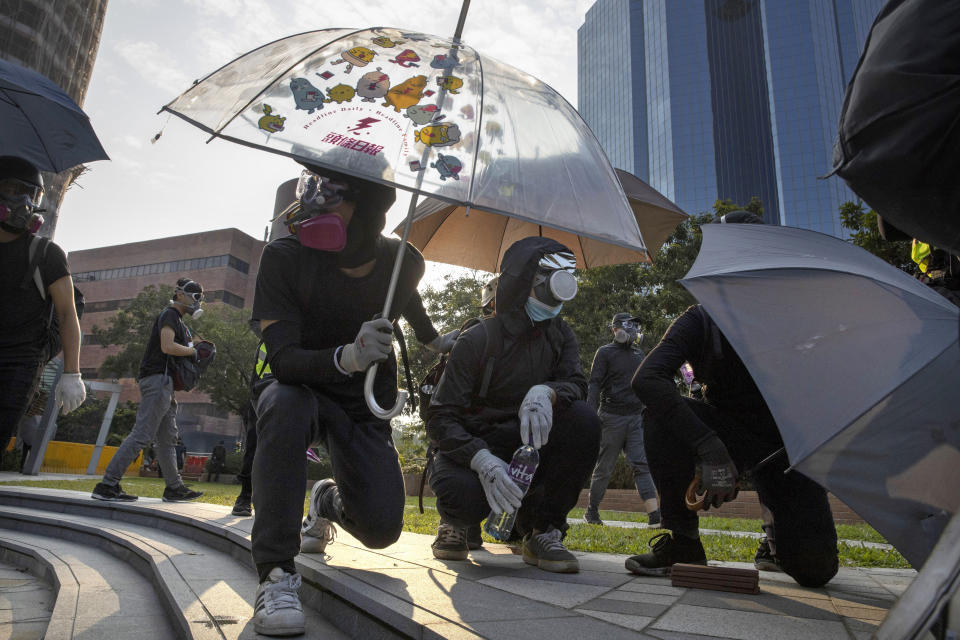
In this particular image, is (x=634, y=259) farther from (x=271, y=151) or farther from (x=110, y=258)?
(x=110, y=258)

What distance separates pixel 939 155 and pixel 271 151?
6.63ft

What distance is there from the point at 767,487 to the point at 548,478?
40.3 inches

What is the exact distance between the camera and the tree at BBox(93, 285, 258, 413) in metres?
→ 29.9

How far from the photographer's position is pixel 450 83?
8.73ft

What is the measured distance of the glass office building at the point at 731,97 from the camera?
6962 centimetres

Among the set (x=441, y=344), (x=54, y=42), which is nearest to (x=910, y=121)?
(x=441, y=344)

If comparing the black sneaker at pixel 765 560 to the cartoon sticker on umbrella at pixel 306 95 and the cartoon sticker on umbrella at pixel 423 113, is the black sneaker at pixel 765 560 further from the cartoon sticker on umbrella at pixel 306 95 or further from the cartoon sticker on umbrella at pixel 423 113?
the cartoon sticker on umbrella at pixel 306 95

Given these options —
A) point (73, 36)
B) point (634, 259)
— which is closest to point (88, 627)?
point (634, 259)

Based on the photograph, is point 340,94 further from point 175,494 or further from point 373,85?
point 175,494

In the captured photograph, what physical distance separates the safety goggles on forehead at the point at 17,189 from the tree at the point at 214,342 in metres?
26.8

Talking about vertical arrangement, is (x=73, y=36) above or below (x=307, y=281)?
above

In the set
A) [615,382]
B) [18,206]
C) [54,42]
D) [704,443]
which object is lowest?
[704,443]

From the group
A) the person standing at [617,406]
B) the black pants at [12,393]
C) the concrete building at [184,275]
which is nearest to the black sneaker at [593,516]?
the person standing at [617,406]

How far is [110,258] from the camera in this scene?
5953 cm
